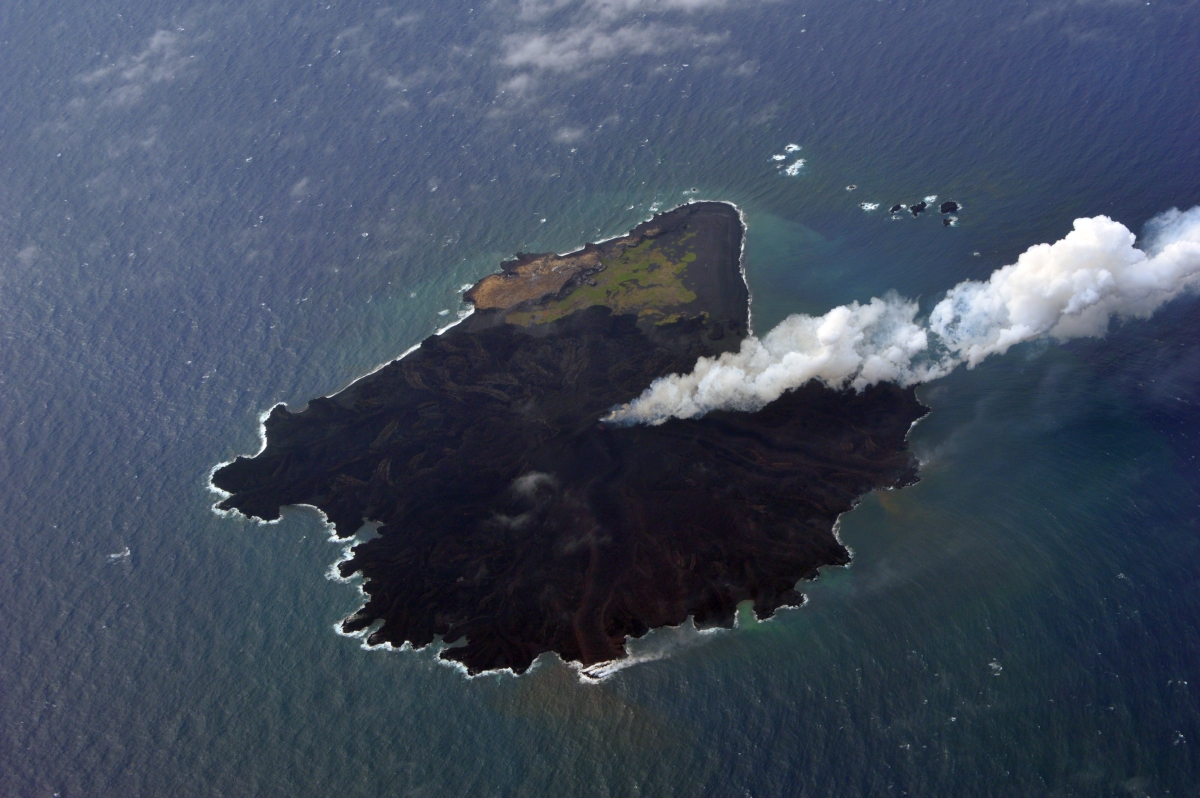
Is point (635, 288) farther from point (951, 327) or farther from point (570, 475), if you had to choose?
point (951, 327)

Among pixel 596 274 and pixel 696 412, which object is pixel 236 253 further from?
pixel 696 412

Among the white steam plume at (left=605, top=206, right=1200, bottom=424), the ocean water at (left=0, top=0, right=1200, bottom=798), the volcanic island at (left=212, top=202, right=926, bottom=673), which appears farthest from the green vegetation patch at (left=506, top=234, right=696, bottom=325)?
the white steam plume at (left=605, top=206, right=1200, bottom=424)

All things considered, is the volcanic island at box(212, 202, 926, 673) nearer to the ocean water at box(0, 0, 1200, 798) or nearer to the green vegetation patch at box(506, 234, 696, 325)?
the green vegetation patch at box(506, 234, 696, 325)

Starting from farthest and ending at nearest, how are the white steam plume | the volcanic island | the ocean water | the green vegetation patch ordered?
1. the green vegetation patch
2. the white steam plume
3. the volcanic island
4. the ocean water

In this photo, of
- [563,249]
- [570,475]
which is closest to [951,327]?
[570,475]

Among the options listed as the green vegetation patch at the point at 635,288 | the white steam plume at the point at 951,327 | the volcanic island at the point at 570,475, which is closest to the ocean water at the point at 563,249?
the white steam plume at the point at 951,327

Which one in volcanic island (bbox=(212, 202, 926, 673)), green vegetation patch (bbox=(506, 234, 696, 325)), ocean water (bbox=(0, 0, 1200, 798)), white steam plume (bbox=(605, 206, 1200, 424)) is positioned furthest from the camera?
green vegetation patch (bbox=(506, 234, 696, 325))
